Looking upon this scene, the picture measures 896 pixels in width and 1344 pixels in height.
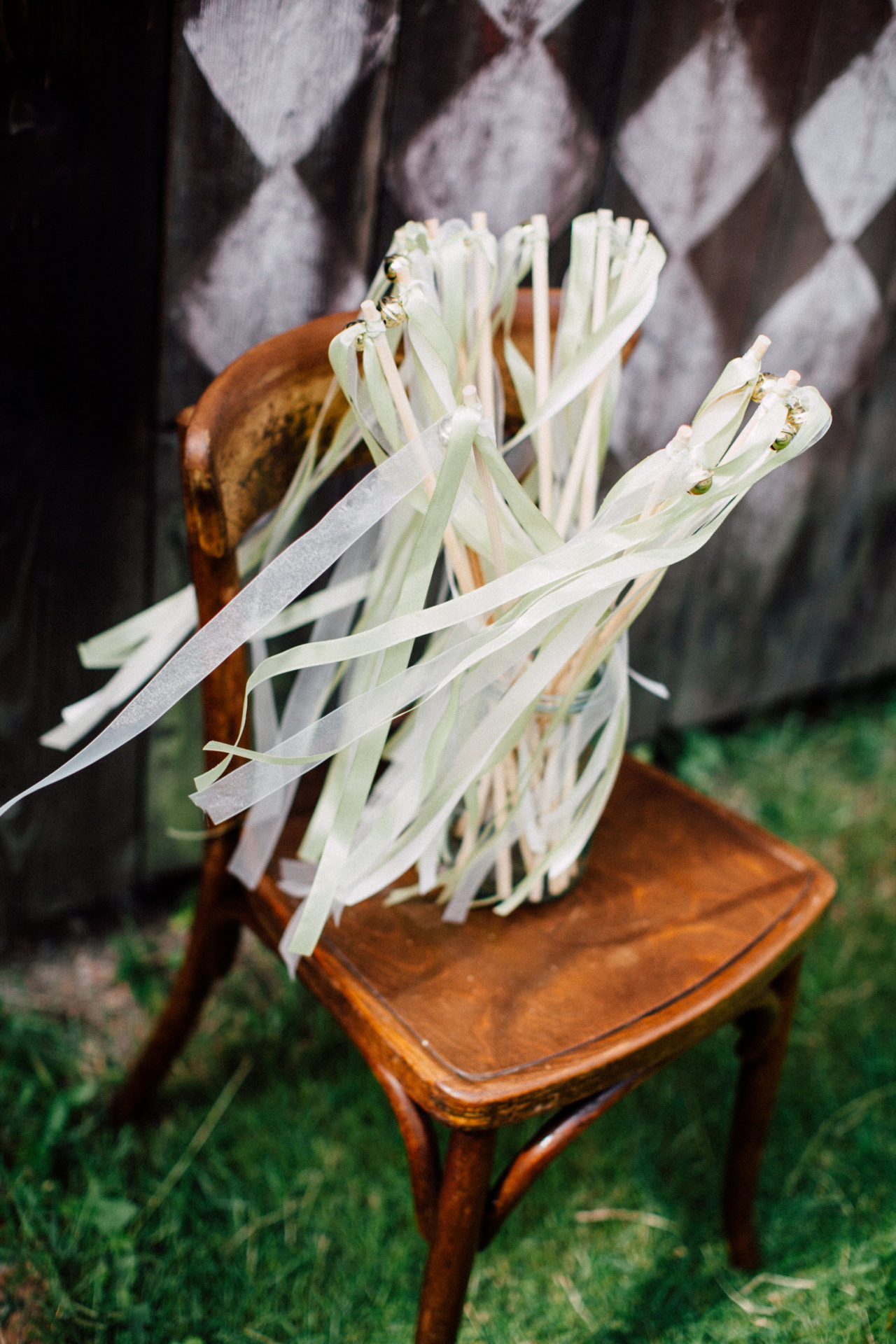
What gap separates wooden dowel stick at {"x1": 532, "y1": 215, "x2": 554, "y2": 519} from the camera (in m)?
0.73

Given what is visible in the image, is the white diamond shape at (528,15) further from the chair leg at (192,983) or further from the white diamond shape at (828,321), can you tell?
the chair leg at (192,983)

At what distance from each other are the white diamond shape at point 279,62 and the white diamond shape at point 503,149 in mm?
103

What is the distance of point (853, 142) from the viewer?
4.38ft

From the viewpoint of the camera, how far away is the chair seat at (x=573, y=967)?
724 millimetres

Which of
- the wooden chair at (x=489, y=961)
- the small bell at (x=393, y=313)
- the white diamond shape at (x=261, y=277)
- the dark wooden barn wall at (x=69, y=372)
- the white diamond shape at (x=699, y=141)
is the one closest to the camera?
the small bell at (x=393, y=313)

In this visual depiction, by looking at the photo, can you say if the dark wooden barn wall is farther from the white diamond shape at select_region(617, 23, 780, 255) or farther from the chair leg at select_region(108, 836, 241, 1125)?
the white diamond shape at select_region(617, 23, 780, 255)

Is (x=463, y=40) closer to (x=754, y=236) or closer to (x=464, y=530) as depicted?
(x=754, y=236)

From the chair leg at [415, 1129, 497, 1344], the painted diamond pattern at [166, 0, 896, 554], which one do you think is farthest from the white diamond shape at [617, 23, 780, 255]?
the chair leg at [415, 1129, 497, 1344]

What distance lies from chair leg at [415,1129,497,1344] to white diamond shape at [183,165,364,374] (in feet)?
2.58

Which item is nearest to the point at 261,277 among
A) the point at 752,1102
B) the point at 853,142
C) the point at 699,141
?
the point at 699,141

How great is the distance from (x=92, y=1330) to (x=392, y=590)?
78cm

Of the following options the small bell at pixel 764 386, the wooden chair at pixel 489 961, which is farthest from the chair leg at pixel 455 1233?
the small bell at pixel 764 386

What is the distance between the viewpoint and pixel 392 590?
30.1 inches

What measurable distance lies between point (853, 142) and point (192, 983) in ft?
4.43
